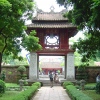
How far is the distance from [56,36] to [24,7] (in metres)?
11.9

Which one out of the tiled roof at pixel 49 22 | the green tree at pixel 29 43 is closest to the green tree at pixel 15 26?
the green tree at pixel 29 43

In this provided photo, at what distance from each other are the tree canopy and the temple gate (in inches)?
332

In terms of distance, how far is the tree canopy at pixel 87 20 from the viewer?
9392 millimetres

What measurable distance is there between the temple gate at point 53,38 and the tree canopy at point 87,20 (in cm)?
843

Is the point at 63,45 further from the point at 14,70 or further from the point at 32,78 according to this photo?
the point at 14,70

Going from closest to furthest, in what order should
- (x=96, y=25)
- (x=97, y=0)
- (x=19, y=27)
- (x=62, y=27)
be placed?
1. (x=97, y=0)
2. (x=96, y=25)
3. (x=19, y=27)
4. (x=62, y=27)

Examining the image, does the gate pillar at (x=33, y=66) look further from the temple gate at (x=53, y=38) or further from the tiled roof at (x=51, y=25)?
the tiled roof at (x=51, y=25)

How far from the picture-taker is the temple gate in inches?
982

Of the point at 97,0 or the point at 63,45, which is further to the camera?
the point at 63,45

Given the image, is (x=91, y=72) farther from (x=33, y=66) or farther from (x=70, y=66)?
(x=33, y=66)

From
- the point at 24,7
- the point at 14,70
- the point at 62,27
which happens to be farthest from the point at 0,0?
the point at 14,70

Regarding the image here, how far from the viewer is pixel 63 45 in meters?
25.5

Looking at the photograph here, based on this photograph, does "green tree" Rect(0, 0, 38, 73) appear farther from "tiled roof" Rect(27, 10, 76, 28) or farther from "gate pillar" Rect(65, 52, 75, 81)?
"gate pillar" Rect(65, 52, 75, 81)

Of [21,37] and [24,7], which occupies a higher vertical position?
[24,7]
